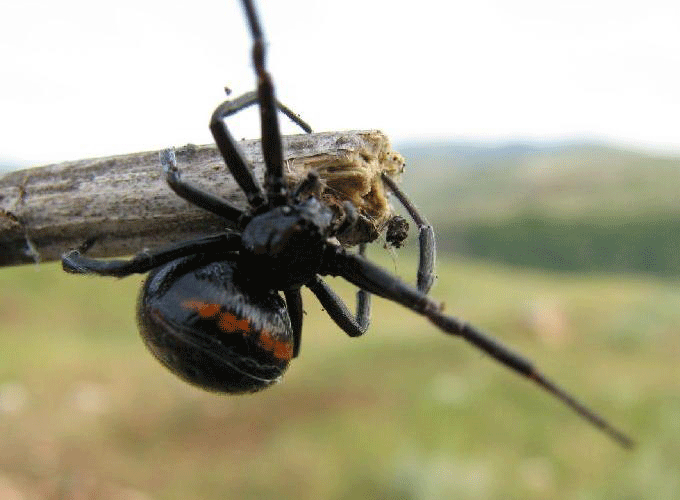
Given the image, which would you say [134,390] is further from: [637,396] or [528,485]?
[637,396]

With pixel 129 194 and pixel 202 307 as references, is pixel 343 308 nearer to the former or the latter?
pixel 202 307

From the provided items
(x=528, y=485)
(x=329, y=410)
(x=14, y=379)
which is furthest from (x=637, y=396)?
(x=14, y=379)

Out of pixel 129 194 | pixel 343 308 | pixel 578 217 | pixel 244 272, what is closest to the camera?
pixel 129 194

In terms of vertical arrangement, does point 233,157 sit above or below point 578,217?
above

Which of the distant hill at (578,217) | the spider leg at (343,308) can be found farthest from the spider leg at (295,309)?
the distant hill at (578,217)

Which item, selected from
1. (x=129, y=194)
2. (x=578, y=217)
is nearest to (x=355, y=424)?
(x=129, y=194)

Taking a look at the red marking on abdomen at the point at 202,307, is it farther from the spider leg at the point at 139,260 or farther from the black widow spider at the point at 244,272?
the spider leg at the point at 139,260
